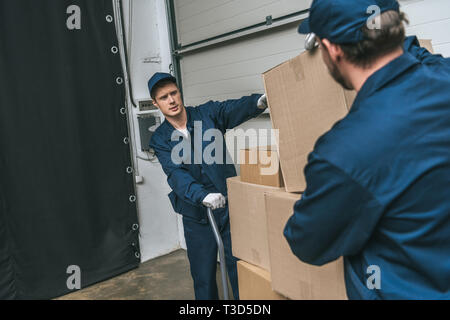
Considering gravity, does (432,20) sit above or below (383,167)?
above

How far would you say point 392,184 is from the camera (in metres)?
0.75

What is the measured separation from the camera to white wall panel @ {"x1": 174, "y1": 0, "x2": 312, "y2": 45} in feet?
8.02

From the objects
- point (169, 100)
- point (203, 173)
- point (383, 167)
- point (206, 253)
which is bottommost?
point (206, 253)

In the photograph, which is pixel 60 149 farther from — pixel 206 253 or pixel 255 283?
pixel 255 283

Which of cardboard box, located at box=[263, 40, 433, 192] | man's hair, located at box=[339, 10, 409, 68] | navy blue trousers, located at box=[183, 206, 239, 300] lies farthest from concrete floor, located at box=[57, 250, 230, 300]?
man's hair, located at box=[339, 10, 409, 68]

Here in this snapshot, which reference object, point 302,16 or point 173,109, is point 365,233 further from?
point 302,16

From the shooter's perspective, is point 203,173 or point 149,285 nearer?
point 203,173

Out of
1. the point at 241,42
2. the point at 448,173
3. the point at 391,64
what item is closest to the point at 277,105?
the point at 391,64

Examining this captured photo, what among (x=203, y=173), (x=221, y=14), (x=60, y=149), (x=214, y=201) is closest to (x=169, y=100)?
(x=203, y=173)

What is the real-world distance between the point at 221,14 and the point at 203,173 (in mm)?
1445

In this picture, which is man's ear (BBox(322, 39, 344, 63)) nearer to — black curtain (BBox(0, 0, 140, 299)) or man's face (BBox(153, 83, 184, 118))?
man's face (BBox(153, 83, 184, 118))

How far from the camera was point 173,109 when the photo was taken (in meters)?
2.22

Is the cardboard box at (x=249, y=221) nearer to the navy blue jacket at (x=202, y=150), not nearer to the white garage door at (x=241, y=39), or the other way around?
the navy blue jacket at (x=202, y=150)

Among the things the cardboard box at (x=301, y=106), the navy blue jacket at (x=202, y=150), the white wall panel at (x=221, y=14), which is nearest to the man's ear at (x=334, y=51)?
the cardboard box at (x=301, y=106)
